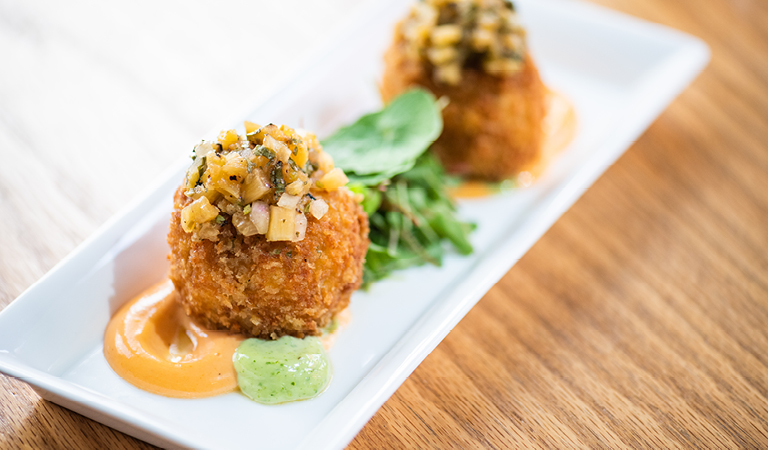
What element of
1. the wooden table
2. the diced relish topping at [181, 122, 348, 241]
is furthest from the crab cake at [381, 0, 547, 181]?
the diced relish topping at [181, 122, 348, 241]

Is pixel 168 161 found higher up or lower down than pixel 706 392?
lower down

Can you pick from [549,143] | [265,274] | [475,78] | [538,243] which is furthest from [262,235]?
[549,143]

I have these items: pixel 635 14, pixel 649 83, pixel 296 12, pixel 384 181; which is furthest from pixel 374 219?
pixel 635 14

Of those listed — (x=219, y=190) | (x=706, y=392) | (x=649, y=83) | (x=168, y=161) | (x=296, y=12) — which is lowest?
(x=168, y=161)

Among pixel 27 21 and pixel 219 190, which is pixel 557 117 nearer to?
pixel 219 190

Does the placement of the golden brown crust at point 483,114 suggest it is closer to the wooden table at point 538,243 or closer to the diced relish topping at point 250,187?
the wooden table at point 538,243

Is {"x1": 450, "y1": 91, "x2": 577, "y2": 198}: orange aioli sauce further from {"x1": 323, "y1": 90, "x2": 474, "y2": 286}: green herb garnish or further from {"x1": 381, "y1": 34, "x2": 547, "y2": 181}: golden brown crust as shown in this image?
{"x1": 323, "y1": 90, "x2": 474, "y2": 286}: green herb garnish

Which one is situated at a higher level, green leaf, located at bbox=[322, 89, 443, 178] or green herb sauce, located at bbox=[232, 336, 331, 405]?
green leaf, located at bbox=[322, 89, 443, 178]
